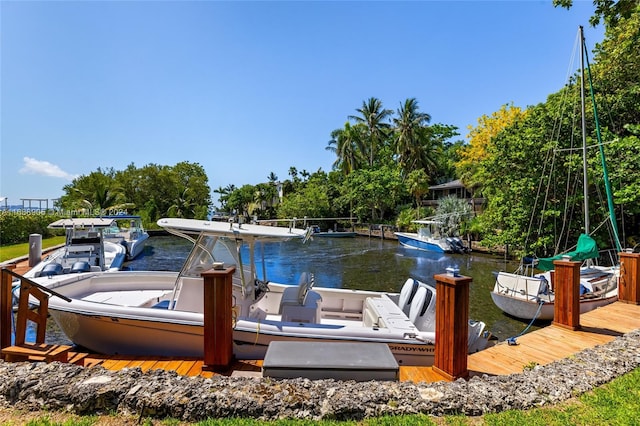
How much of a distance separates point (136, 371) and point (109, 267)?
12.9 m

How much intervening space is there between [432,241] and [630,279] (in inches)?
693

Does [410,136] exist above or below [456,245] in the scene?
above

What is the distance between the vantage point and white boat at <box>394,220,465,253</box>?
23.3 meters

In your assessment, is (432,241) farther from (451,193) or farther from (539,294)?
(539,294)

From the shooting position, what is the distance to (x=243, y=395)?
2.74 metres

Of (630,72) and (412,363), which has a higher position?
(630,72)

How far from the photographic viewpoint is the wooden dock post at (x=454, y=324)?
3.55 metres

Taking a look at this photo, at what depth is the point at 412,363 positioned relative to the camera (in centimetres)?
456

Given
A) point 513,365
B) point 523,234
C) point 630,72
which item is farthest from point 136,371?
point 630,72

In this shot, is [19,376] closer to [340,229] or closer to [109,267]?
[109,267]

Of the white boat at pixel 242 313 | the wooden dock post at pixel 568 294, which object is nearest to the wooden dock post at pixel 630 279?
the wooden dock post at pixel 568 294

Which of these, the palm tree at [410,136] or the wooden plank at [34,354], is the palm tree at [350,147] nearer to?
the palm tree at [410,136]

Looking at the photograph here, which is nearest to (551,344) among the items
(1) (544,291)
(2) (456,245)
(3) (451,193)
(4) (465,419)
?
(4) (465,419)

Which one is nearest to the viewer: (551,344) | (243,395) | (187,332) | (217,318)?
(243,395)
